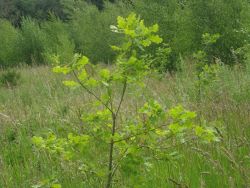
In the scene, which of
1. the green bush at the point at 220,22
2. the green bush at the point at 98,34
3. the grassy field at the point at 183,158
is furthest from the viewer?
the green bush at the point at 98,34

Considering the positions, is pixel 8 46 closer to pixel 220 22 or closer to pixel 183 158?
pixel 220 22

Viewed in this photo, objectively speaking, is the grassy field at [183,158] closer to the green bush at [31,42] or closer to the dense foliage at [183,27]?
the dense foliage at [183,27]

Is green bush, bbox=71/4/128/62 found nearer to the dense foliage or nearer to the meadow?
the dense foliage

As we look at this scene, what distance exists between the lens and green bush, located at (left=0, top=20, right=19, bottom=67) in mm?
23783

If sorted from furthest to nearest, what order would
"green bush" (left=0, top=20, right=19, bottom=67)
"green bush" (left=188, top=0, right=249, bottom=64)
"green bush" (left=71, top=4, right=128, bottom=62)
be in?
"green bush" (left=0, top=20, right=19, bottom=67) < "green bush" (left=71, top=4, right=128, bottom=62) < "green bush" (left=188, top=0, right=249, bottom=64)

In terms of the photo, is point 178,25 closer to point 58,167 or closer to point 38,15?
point 58,167

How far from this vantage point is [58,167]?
3.46m

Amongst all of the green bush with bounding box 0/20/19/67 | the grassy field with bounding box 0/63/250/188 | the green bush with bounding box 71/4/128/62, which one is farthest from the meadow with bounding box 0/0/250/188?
the green bush with bounding box 0/20/19/67

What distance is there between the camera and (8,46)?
2383cm

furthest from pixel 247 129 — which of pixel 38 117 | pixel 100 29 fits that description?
pixel 100 29

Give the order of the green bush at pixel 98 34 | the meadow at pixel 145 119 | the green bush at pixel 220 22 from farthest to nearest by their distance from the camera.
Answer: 1. the green bush at pixel 98 34
2. the green bush at pixel 220 22
3. the meadow at pixel 145 119

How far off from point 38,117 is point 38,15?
34833mm

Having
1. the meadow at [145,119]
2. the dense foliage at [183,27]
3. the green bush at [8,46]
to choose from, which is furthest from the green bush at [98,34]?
the meadow at [145,119]

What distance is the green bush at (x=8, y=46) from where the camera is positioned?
23.8 m
